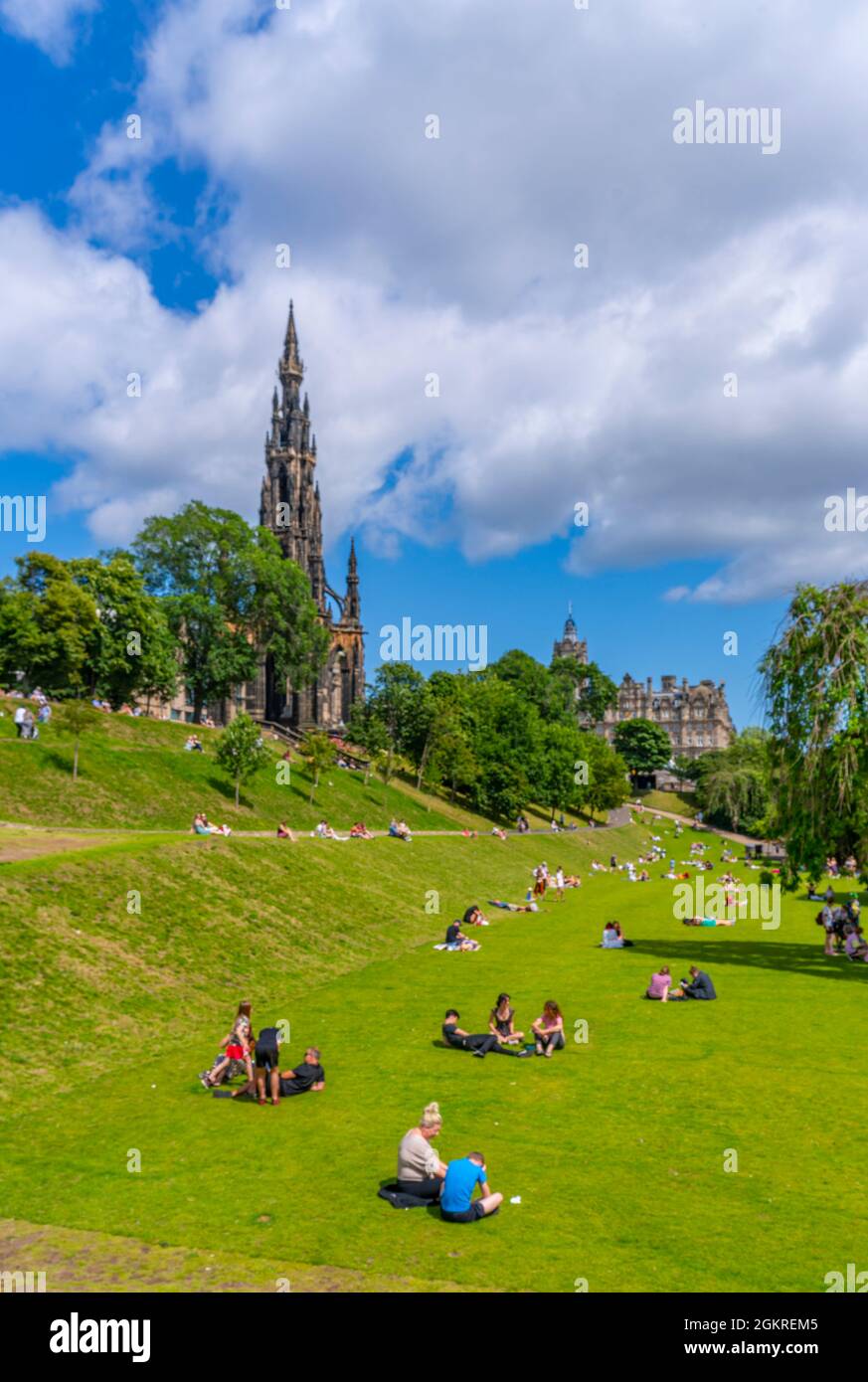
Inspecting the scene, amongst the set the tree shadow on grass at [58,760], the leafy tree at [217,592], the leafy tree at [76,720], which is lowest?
the tree shadow on grass at [58,760]

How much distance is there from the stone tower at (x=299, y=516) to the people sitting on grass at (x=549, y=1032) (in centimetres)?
9395

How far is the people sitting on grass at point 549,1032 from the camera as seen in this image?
1900cm

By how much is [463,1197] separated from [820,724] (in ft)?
64.4

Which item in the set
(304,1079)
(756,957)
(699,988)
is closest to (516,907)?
(756,957)

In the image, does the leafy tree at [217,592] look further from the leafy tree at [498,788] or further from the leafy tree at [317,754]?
the leafy tree at [498,788]

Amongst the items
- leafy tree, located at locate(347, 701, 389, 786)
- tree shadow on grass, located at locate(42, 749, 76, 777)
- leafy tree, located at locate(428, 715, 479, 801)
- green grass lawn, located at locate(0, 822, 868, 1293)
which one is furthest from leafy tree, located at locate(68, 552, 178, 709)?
green grass lawn, located at locate(0, 822, 868, 1293)

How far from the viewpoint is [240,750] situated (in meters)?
51.2

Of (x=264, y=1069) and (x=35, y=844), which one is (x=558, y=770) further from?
(x=264, y=1069)

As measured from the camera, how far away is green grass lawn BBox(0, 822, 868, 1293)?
35.6ft

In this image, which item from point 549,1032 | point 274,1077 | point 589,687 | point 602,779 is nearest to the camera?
point 274,1077

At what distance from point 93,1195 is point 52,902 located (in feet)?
41.9

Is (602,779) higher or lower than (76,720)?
lower

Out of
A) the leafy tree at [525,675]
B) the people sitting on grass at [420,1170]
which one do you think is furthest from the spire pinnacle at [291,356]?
the people sitting on grass at [420,1170]
